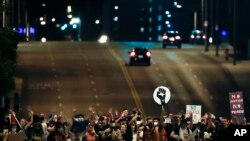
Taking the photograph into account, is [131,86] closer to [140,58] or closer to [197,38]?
[140,58]

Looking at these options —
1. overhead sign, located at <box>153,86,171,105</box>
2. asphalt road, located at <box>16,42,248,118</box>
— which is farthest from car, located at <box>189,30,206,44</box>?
overhead sign, located at <box>153,86,171,105</box>

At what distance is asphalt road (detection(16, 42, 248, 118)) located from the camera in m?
44.7

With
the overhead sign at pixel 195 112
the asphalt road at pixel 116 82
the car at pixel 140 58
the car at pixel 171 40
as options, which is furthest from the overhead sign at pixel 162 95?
the car at pixel 171 40

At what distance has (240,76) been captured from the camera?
181ft

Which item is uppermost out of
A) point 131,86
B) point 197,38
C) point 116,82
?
point 197,38

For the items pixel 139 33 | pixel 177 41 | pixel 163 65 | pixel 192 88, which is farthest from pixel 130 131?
pixel 139 33

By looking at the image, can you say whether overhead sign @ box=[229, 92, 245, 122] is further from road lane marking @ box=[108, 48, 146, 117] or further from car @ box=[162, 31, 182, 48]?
car @ box=[162, 31, 182, 48]

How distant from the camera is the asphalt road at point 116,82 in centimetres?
4466

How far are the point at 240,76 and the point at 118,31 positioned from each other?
12973cm

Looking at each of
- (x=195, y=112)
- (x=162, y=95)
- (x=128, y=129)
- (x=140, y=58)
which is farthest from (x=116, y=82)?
(x=128, y=129)

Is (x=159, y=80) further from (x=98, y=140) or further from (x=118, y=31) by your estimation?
(x=118, y=31)

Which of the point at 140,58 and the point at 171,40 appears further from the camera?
the point at 171,40

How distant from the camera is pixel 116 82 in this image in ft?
168

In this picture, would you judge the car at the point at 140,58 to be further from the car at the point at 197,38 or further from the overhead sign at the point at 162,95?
the car at the point at 197,38
